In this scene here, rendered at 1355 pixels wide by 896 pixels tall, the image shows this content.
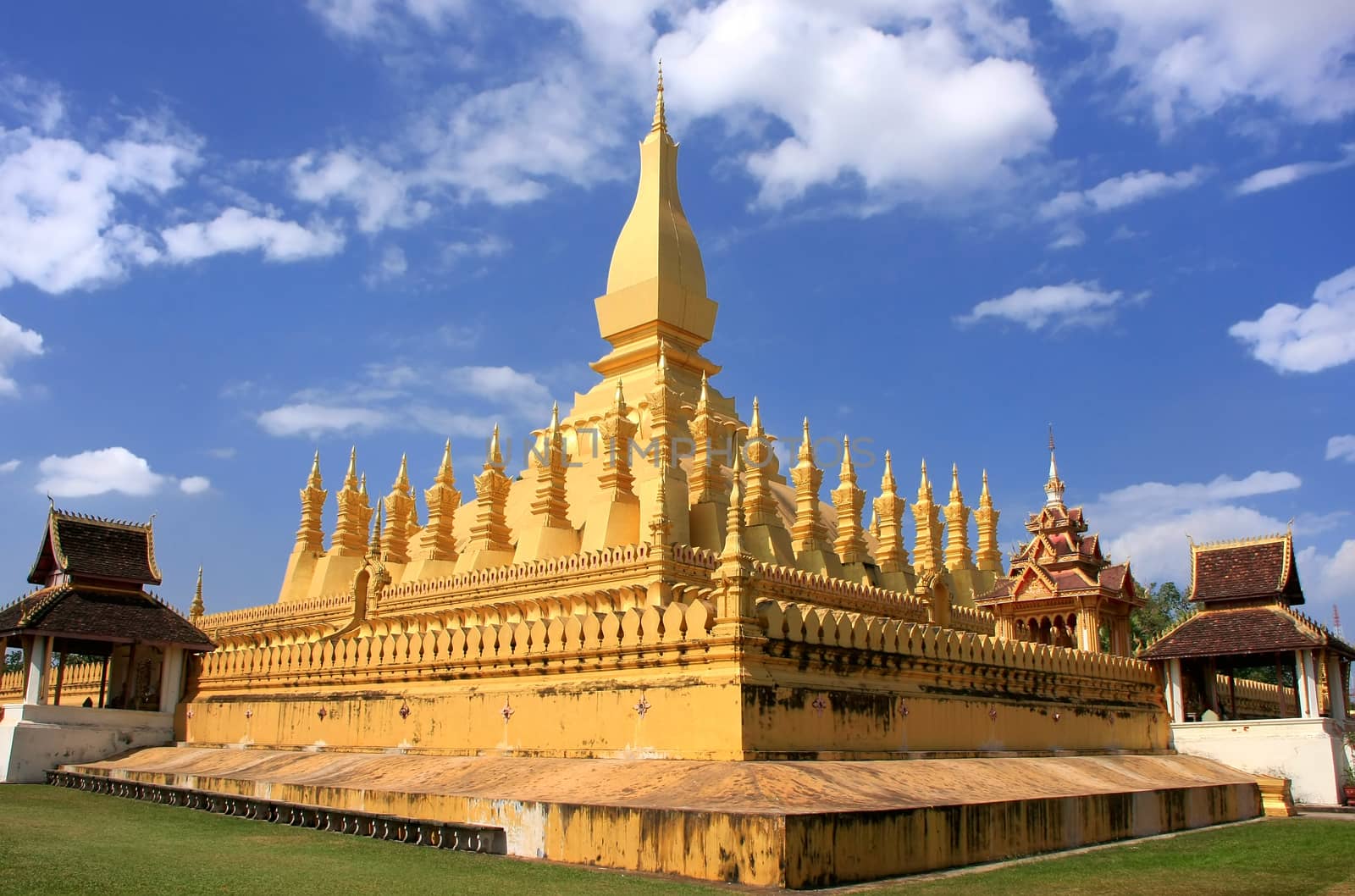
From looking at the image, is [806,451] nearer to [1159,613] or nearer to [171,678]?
[171,678]

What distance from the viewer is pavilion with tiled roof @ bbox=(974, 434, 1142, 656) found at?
25109 millimetres

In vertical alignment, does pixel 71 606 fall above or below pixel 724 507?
below

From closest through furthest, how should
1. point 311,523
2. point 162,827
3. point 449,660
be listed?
point 162,827 < point 449,660 < point 311,523

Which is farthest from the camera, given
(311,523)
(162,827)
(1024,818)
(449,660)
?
(311,523)

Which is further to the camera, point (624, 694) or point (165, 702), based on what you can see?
point (165, 702)

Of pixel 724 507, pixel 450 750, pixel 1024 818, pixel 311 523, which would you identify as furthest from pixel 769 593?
pixel 311 523

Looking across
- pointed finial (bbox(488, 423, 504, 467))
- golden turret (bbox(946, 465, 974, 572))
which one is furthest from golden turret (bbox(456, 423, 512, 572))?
golden turret (bbox(946, 465, 974, 572))

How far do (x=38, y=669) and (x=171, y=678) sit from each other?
7.65ft

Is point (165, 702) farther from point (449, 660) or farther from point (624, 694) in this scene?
point (624, 694)

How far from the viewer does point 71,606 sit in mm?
21000

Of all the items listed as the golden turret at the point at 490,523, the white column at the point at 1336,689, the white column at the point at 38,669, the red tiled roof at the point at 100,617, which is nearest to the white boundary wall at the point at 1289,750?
the white column at the point at 1336,689

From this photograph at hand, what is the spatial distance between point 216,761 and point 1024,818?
12979 mm

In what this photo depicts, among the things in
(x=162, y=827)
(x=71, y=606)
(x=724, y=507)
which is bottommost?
(x=162, y=827)

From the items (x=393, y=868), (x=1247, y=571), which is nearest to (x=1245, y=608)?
(x=1247, y=571)
